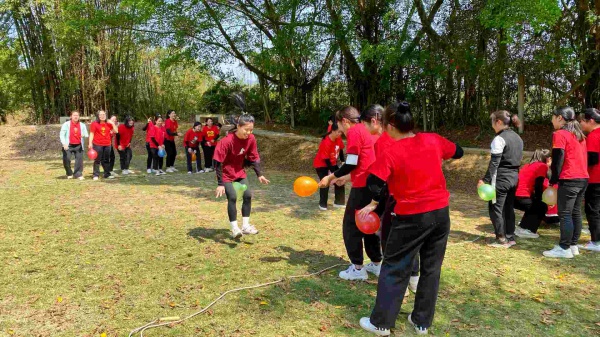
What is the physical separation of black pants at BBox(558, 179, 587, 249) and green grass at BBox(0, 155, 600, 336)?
297 mm

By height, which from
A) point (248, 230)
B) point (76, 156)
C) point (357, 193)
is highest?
point (357, 193)

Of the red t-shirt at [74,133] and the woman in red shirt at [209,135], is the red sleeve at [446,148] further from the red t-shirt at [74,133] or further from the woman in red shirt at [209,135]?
the red t-shirt at [74,133]

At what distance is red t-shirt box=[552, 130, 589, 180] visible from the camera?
4.86m

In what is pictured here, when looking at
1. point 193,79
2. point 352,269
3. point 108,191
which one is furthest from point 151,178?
point 193,79

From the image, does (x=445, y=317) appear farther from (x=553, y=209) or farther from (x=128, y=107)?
(x=128, y=107)

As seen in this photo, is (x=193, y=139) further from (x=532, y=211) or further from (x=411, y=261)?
(x=411, y=261)

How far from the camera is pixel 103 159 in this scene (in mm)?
10930

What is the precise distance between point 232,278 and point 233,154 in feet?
5.38

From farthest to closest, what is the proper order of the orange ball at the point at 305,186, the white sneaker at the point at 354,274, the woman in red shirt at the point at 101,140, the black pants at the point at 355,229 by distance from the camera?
the woman in red shirt at the point at 101,140 < the orange ball at the point at 305,186 < the white sneaker at the point at 354,274 < the black pants at the point at 355,229

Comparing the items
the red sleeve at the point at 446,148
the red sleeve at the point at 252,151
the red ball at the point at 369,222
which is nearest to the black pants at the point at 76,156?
the red sleeve at the point at 252,151

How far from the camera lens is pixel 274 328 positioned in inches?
135

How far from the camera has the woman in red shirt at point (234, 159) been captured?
5328 mm

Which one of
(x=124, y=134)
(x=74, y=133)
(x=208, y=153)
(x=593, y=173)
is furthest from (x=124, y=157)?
(x=593, y=173)

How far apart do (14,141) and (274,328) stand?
18.3 meters
